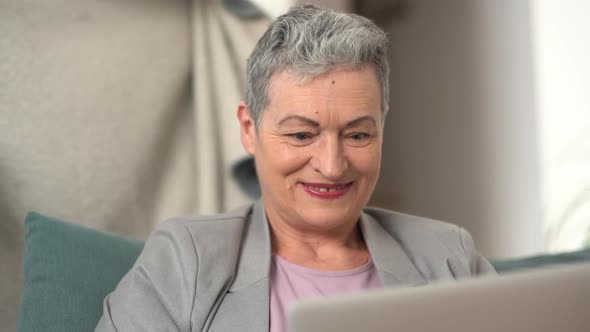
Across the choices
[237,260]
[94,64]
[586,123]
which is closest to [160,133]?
[94,64]

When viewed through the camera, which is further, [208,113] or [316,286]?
[208,113]

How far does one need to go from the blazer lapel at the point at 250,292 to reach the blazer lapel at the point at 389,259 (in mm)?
227

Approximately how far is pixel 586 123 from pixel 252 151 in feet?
3.80

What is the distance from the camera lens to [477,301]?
0.79 meters

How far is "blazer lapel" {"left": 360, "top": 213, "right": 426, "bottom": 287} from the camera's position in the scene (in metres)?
1.44

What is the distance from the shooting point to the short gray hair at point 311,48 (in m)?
1.36

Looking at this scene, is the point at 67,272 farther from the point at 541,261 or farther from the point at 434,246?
the point at 541,261

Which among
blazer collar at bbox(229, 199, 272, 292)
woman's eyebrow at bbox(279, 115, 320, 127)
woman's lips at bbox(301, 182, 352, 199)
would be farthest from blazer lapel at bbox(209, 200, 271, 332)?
woman's eyebrow at bbox(279, 115, 320, 127)

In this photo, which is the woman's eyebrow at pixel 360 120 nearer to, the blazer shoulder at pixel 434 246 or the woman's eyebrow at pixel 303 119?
the woman's eyebrow at pixel 303 119

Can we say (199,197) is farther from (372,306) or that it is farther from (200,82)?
(372,306)

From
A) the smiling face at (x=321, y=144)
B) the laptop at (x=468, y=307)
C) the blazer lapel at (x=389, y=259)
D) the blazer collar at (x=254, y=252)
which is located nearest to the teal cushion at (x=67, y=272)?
the blazer collar at (x=254, y=252)

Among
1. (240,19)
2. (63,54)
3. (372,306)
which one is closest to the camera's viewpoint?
(372,306)

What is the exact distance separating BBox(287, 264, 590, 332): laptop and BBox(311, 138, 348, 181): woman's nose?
556mm

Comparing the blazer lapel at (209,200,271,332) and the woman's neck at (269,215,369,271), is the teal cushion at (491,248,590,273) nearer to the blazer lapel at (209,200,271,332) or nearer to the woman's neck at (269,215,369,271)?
the woman's neck at (269,215,369,271)
